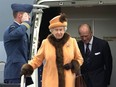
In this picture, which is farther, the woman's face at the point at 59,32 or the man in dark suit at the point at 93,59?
the man in dark suit at the point at 93,59

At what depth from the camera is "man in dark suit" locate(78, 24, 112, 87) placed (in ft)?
24.6

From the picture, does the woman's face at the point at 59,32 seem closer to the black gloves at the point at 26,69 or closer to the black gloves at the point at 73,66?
the black gloves at the point at 73,66

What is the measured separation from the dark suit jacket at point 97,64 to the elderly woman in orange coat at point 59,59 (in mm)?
1381

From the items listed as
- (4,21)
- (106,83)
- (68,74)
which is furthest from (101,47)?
(4,21)

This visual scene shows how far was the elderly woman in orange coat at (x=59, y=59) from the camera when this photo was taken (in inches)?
236

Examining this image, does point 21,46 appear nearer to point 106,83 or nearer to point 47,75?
point 47,75

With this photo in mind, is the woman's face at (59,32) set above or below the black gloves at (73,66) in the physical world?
above

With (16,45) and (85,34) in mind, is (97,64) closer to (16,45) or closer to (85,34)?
(85,34)

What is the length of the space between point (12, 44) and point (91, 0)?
1334mm

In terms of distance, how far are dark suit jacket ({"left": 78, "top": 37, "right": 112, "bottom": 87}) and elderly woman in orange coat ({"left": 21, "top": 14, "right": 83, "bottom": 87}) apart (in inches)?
54.4

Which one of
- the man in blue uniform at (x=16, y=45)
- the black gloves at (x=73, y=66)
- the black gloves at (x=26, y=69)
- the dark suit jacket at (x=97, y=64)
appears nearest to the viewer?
the black gloves at (x=73, y=66)

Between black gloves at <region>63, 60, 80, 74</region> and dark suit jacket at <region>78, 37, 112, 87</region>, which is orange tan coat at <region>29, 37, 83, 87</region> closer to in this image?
black gloves at <region>63, 60, 80, 74</region>

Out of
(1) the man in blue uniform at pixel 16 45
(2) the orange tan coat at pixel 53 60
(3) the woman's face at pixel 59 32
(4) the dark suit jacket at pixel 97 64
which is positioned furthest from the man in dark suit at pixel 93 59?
(3) the woman's face at pixel 59 32

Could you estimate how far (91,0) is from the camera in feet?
22.9
